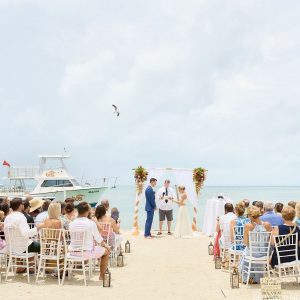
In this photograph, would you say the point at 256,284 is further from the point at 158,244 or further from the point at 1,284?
the point at 158,244

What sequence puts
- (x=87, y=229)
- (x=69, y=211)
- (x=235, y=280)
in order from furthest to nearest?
(x=69, y=211) → (x=87, y=229) → (x=235, y=280)

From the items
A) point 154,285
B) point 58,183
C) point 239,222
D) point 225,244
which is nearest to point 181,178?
point 225,244

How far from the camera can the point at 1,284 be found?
24.4ft

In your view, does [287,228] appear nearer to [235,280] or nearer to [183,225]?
[235,280]

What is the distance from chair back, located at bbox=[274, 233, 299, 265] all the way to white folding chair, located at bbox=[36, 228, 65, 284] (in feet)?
11.0

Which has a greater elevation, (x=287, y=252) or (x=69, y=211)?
(x=69, y=211)

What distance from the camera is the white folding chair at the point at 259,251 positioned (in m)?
7.16

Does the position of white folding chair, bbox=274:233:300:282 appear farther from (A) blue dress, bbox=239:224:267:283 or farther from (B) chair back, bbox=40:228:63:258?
(B) chair back, bbox=40:228:63:258

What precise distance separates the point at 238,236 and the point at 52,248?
126 inches

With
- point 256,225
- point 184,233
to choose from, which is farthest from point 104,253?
point 184,233

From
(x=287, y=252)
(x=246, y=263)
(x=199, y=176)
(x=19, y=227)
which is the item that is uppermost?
(x=199, y=176)

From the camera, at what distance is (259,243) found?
7.22 metres

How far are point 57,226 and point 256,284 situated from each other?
3346mm

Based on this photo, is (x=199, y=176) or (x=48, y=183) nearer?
(x=199, y=176)
